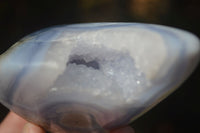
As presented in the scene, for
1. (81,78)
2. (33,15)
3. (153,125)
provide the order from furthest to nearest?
(33,15), (153,125), (81,78)

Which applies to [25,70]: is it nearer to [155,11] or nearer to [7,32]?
[7,32]

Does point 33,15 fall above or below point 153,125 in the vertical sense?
above

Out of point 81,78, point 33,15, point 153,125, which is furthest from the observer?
point 33,15

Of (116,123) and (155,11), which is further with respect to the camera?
(155,11)

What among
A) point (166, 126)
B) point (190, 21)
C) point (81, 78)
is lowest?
point (166, 126)

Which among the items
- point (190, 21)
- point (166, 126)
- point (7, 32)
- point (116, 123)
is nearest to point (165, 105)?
point (166, 126)

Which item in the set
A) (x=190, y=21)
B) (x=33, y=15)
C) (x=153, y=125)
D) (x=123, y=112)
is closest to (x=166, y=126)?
(x=153, y=125)
